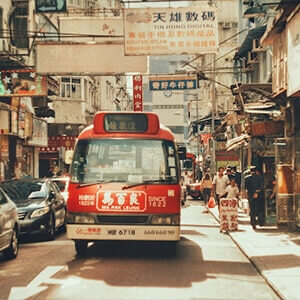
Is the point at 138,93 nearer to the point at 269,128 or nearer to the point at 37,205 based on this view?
the point at 269,128

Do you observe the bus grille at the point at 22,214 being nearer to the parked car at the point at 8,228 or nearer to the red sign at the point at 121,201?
the parked car at the point at 8,228

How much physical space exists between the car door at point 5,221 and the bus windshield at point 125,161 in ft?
4.75

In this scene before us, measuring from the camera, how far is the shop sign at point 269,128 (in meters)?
21.4

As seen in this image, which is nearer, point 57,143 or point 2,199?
point 2,199

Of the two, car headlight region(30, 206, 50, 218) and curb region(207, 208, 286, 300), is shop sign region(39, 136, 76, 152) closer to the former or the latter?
curb region(207, 208, 286, 300)

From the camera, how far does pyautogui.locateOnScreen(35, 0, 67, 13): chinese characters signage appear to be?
22.0 m

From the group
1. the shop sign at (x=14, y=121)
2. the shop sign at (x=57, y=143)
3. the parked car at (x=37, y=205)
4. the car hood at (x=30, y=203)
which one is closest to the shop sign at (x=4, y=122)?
the shop sign at (x=14, y=121)

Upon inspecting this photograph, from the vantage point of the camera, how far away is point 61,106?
46.6 meters

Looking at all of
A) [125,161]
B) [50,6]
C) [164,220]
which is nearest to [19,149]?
[50,6]

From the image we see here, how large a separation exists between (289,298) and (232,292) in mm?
952

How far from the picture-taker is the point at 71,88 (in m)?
47.9

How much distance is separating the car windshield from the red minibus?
412cm

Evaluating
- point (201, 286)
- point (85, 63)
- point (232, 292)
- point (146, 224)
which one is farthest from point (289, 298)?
point (85, 63)

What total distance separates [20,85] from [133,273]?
51.2 ft
